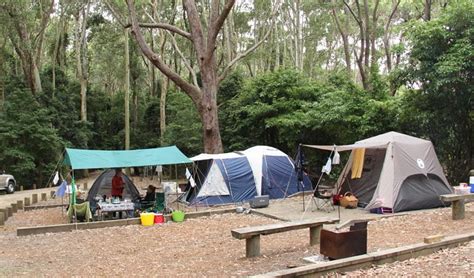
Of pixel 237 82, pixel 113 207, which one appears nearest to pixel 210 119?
pixel 113 207

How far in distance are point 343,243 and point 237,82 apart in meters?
18.1

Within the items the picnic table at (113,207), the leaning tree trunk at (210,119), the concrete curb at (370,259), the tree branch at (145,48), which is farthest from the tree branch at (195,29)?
the concrete curb at (370,259)

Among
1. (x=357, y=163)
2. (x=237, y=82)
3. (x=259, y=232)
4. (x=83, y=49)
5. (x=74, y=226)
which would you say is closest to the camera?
(x=259, y=232)

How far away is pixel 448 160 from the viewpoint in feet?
45.4

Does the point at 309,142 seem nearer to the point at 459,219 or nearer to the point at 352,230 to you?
the point at 459,219

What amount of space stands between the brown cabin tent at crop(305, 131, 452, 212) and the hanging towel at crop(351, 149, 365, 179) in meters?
0.07

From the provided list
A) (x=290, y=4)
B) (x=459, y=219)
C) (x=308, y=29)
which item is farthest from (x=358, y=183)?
(x=308, y=29)

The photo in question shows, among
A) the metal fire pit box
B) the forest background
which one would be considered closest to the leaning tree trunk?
the forest background

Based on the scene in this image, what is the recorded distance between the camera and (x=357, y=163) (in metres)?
11.3

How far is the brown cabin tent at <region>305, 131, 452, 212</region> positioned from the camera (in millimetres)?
10211

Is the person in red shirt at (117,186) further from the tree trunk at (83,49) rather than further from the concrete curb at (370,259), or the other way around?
the tree trunk at (83,49)

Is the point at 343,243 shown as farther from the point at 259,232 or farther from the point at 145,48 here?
the point at 145,48

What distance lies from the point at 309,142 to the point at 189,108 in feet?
28.0

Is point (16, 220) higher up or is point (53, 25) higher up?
point (53, 25)
